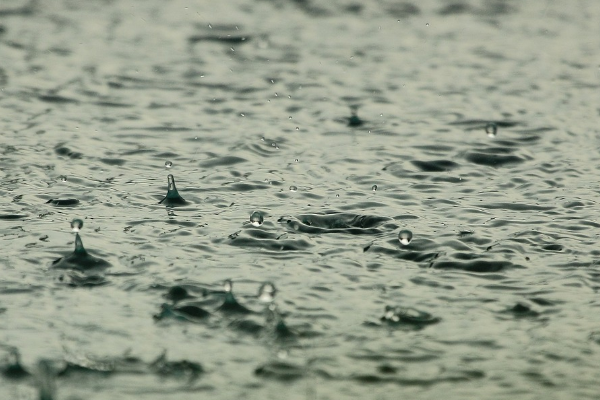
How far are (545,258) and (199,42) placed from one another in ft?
18.2

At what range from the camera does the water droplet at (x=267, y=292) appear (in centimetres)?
475

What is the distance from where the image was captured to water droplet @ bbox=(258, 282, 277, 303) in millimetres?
4750

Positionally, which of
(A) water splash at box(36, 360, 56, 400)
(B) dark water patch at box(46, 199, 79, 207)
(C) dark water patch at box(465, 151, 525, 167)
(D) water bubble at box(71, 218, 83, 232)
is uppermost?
(C) dark water patch at box(465, 151, 525, 167)

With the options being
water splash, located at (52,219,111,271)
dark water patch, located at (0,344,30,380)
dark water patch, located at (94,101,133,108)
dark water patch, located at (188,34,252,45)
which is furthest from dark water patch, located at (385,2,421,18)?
dark water patch, located at (0,344,30,380)

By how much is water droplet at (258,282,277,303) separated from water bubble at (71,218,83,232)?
123cm

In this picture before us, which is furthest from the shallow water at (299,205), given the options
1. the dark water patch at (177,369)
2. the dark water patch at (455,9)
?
the dark water patch at (455,9)

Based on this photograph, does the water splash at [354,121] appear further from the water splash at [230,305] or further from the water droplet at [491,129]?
the water splash at [230,305]

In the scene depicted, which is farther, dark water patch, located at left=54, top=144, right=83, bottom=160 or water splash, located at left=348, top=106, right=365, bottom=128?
water splash, located at left=348, top=106, right=365, bottom=128

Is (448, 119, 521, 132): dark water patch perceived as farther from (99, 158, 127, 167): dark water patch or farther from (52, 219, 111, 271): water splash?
(52, 219, 111, 271): water splash

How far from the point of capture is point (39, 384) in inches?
151

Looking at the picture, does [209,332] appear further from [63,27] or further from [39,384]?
[63,27]

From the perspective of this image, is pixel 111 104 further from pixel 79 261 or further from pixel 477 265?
pixel 477 265

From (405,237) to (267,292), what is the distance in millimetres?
1028

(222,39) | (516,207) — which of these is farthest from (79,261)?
(222,39)
